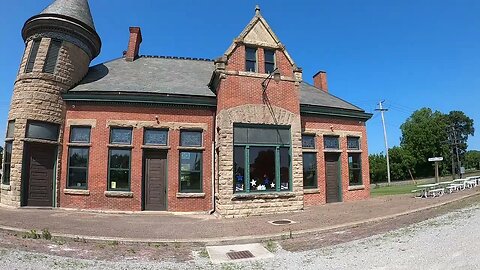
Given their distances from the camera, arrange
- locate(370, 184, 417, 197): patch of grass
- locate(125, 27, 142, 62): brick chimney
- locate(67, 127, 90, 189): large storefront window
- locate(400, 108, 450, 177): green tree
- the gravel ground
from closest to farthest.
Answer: the gravel ground
locate(67, 127, 90, 189): large storefront window
locate(125, 27, 142, 62): brick chimney
locate(370, 184, 417, 197): patch of grass
locate(400, 108, 450, 177): green tree

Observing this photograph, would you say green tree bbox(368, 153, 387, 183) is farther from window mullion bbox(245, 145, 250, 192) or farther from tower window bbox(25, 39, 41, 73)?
tower window bbox(25, 39, 41, 73)

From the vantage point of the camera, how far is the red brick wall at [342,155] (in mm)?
16391

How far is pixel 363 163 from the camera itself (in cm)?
1788

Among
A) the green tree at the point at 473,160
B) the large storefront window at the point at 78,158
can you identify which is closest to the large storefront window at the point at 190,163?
the large storefront window at the point at 78,158

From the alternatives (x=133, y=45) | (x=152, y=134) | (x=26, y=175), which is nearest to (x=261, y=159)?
(x=152, y=134)

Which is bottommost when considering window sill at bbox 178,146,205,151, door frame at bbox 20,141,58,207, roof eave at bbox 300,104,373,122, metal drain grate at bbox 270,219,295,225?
metal drain grate at bbox 270,219,295,225

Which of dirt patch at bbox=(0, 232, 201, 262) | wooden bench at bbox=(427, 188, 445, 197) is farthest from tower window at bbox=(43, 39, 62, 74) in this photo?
wooden bench at bbox=(427, 188, 445, 197)

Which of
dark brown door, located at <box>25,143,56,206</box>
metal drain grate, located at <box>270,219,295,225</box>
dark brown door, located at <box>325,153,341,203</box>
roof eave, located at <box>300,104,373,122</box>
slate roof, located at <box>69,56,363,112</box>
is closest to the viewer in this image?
metal drain grate, located at <box>270,219,295,225</box>

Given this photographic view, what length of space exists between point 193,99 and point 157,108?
1722 millimetres

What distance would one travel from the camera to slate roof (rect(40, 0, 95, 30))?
1512 cm

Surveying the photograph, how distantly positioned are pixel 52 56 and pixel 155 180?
7.45 metres

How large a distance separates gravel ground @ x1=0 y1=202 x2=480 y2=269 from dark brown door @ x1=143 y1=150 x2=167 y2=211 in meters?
7.07

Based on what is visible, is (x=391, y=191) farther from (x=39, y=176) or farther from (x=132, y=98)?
(x=39, y=176)

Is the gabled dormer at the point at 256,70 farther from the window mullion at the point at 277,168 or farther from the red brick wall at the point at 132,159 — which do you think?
the red brick wall at the point at 132,159
